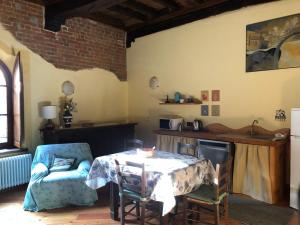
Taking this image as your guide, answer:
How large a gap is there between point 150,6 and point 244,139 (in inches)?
111

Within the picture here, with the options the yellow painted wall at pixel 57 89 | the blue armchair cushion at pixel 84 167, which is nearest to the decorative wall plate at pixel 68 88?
the yellow painted wall at pixel 57 89

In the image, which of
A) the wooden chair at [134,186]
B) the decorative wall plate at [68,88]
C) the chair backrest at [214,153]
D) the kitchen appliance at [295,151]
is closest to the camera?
the wooden chair at [134,186]

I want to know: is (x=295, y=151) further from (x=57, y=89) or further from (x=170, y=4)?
(x=57, y=89)

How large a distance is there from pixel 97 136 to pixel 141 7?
243cm

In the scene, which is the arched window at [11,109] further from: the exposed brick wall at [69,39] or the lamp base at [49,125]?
the exposed brick wall at [69,39]

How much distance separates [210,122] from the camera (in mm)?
4617

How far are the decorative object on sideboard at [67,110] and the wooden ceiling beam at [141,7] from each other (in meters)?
1.96

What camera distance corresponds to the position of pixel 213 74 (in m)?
4.56

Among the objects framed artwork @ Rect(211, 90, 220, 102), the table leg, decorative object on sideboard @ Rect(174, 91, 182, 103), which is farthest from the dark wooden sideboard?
framed artwork @ Rect(211, 90, 220, 102)

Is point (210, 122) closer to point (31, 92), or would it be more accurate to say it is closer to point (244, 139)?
point (244, 139)

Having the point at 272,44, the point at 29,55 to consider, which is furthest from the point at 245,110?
the point at 29,55

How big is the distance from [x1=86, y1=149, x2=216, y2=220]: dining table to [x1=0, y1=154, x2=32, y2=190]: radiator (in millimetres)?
1476

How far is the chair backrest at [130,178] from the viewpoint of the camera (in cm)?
259

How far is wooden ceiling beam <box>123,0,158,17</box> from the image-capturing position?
4.50 meters
